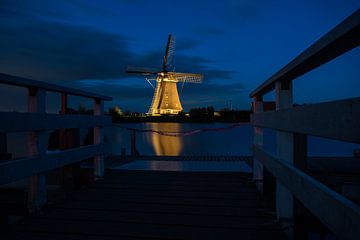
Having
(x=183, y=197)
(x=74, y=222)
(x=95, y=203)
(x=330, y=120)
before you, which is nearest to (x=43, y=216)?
(x=74, y=222)

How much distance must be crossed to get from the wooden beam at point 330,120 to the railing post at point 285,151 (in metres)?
0.38

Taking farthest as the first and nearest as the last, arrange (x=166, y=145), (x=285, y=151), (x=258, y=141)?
(x=166, y=145) < (x=258, y=141) < (x=285, y=151)

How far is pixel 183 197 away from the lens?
4.03 m

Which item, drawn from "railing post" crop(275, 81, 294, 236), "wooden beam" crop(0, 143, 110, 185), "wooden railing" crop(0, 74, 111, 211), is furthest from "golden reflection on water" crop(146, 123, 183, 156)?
"railing post" crop(275, 81, 294, 236)

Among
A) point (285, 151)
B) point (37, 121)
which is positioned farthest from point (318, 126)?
point (37, 121)

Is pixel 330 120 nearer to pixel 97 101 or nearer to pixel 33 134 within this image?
pixel 33 134

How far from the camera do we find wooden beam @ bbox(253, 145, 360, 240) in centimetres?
130

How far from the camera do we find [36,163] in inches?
126

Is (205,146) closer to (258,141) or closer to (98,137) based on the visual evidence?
(98,137)

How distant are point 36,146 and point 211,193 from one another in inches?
91.8

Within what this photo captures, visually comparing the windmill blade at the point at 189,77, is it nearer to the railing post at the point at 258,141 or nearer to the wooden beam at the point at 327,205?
the railing post at the point at 258,141

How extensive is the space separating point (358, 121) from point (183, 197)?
10.0 ft

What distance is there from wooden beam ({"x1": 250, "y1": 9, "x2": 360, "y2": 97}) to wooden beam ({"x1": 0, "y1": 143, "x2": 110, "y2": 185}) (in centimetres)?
254

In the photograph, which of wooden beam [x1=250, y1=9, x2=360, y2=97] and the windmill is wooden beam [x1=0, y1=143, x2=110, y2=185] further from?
the windmill
